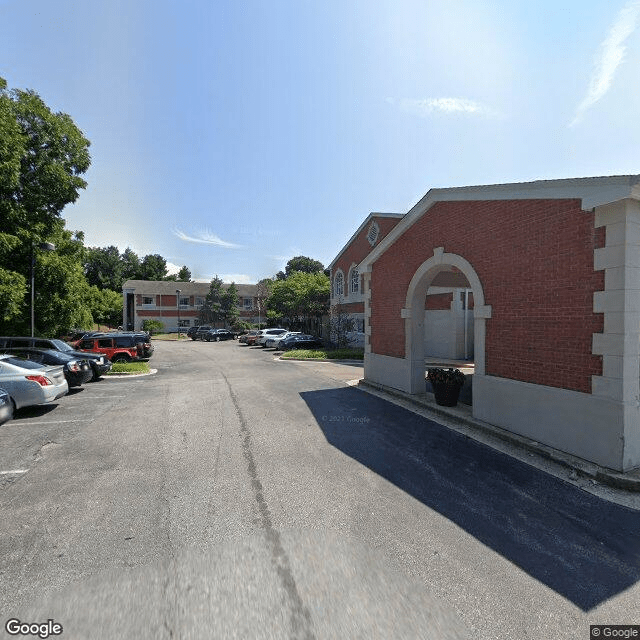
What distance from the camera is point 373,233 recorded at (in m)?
26.0

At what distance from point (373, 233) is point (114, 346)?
60.2ft

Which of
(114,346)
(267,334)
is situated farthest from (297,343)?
(114,346)

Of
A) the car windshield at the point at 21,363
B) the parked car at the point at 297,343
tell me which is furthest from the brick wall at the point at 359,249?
the car windshield at the point at 21,363

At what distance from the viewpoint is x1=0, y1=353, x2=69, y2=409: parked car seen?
26.6ft

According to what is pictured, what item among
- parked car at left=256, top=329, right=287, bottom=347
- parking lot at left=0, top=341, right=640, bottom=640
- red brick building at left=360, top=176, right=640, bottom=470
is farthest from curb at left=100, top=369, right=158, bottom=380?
parked car at left=256, top=329, right=287, bottom=347

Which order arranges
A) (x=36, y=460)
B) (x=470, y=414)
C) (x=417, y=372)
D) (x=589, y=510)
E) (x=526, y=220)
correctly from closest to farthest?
1. (x=589, y=510)
2. (x=36, y=460)
3. (x=526, y=220)
4. (x=470, y=414)
5. (x=417, y=372)

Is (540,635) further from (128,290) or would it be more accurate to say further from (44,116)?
(128,290)

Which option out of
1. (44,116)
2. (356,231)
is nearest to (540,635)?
(44,116)

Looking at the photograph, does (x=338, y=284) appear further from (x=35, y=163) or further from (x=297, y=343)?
(x=35, y=163)

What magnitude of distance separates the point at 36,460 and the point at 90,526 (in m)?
2.88

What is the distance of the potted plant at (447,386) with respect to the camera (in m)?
8.70

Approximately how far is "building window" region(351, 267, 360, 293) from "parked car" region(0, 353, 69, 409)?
22.1m

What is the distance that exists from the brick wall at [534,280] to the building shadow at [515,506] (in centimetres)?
186

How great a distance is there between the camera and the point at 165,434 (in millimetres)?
7039
